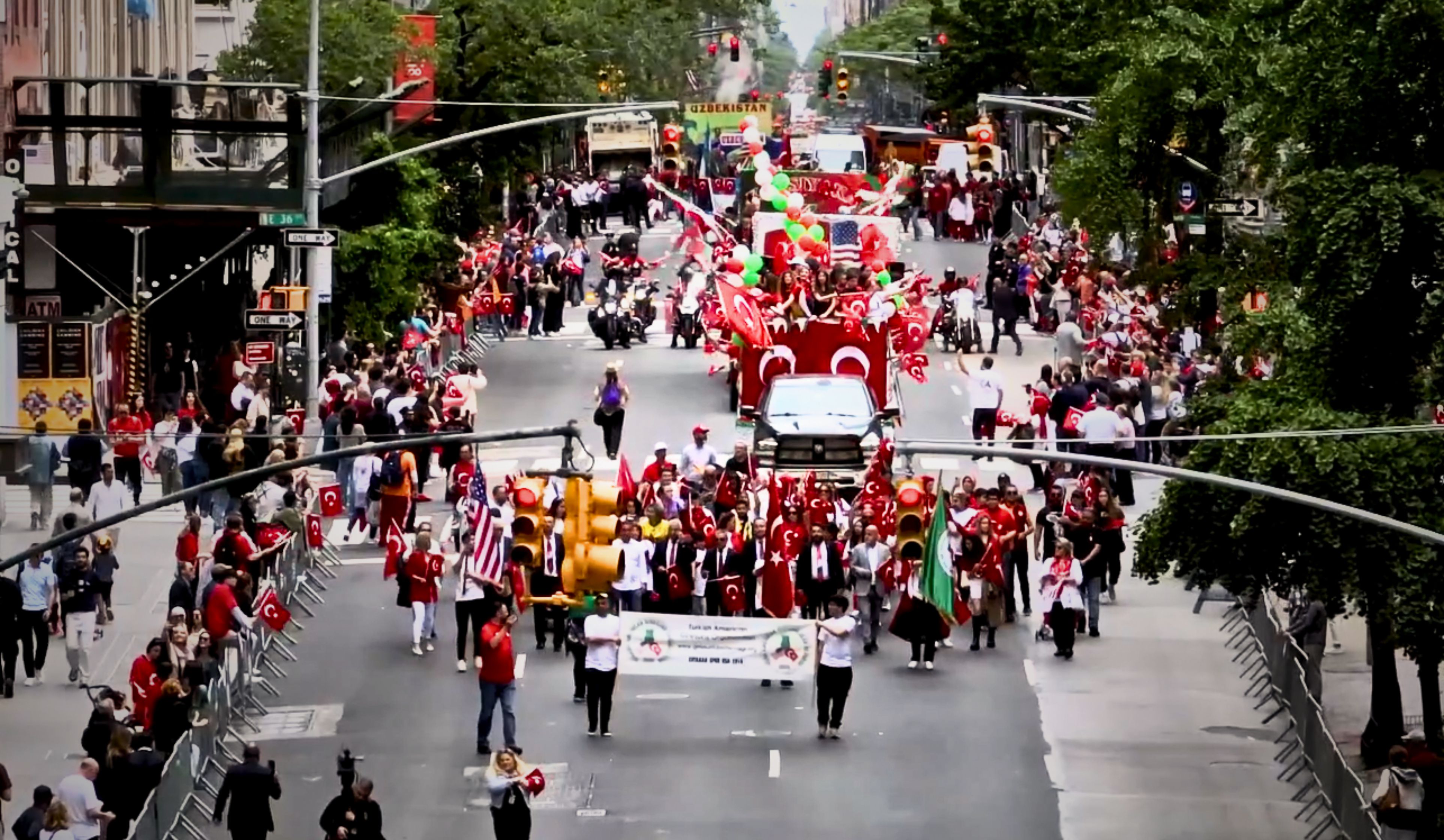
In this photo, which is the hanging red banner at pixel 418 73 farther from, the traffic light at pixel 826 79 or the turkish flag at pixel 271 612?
the traffic light at pixel 826 79

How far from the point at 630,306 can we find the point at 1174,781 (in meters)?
28.4

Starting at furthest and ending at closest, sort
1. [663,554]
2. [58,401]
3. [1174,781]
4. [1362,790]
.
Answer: [58,401] < [663,554] < [1174,781] < [1362,790]

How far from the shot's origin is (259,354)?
39.4 metres

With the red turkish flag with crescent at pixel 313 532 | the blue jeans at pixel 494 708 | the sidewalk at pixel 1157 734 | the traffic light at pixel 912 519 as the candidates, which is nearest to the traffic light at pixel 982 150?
the sidewalk at pixel 1157 734

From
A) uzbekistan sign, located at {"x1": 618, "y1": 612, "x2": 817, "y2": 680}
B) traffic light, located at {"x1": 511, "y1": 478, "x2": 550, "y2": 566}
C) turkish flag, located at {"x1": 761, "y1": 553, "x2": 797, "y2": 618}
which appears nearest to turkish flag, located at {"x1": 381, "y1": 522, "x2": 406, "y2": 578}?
turkish flag, located at {"x1": 761, "y1": 553, "x2": 797, "y2": 618}

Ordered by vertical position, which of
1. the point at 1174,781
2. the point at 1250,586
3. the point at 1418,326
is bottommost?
the point at 1174,781

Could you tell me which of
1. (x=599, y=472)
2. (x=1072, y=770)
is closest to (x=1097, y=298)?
(x=599, y=472)

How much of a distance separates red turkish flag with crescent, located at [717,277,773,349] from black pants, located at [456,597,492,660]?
35.6 feet

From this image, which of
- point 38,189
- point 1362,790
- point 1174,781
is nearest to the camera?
point 1362,790

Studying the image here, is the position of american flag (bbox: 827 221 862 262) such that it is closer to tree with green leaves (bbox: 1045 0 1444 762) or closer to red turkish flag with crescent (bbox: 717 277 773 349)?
red turkish flag with crescent (bbox: 717 277 773 349)

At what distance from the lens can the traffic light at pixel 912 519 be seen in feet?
90.5

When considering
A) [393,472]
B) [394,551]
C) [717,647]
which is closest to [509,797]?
[717,647]

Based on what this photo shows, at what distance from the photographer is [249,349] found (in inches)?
1558

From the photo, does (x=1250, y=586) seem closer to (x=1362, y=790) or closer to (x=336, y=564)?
(x=1362, y=790)
